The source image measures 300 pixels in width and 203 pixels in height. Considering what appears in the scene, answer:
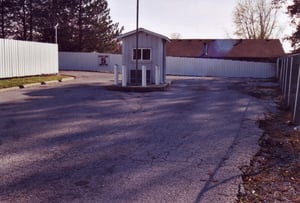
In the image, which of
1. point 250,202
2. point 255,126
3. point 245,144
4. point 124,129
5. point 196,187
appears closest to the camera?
point 250,202

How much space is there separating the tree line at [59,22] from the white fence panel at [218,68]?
11714 millimetres

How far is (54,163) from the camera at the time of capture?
4992 millimetres

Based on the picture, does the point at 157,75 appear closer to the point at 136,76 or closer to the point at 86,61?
the point at 136,76

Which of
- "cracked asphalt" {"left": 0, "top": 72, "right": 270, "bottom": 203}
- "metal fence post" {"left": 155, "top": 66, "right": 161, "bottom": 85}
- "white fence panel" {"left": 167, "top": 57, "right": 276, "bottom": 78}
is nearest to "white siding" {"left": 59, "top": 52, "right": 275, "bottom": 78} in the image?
"white fence panel" {"left": 167, "top": 57, "right": 276, "bottom": 78}

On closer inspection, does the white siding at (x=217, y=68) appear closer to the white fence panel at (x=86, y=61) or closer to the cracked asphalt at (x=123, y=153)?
the white fence panel at (x=86, y=61)

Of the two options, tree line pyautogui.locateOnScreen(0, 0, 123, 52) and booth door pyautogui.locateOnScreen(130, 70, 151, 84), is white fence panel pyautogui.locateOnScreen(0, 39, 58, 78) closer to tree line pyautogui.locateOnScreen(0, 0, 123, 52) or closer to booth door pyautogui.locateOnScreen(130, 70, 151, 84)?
booth door pyautogui.locateOnScreen(130, 70, 151, 84)

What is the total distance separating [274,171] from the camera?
15.8 feet

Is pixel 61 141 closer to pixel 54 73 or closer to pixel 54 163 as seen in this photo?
pixel 54 163

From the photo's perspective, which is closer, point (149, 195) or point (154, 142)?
point (149, 195)

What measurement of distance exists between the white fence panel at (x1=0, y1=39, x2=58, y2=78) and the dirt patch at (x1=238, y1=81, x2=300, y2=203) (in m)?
15.2

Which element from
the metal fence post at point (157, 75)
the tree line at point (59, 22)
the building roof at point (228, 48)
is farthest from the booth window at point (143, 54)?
the tree line at point (59, 22)

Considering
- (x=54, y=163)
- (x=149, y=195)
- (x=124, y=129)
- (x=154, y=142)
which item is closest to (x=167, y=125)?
(x=124, y=129)

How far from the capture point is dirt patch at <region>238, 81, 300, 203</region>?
3.95m

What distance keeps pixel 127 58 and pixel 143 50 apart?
957 mm
